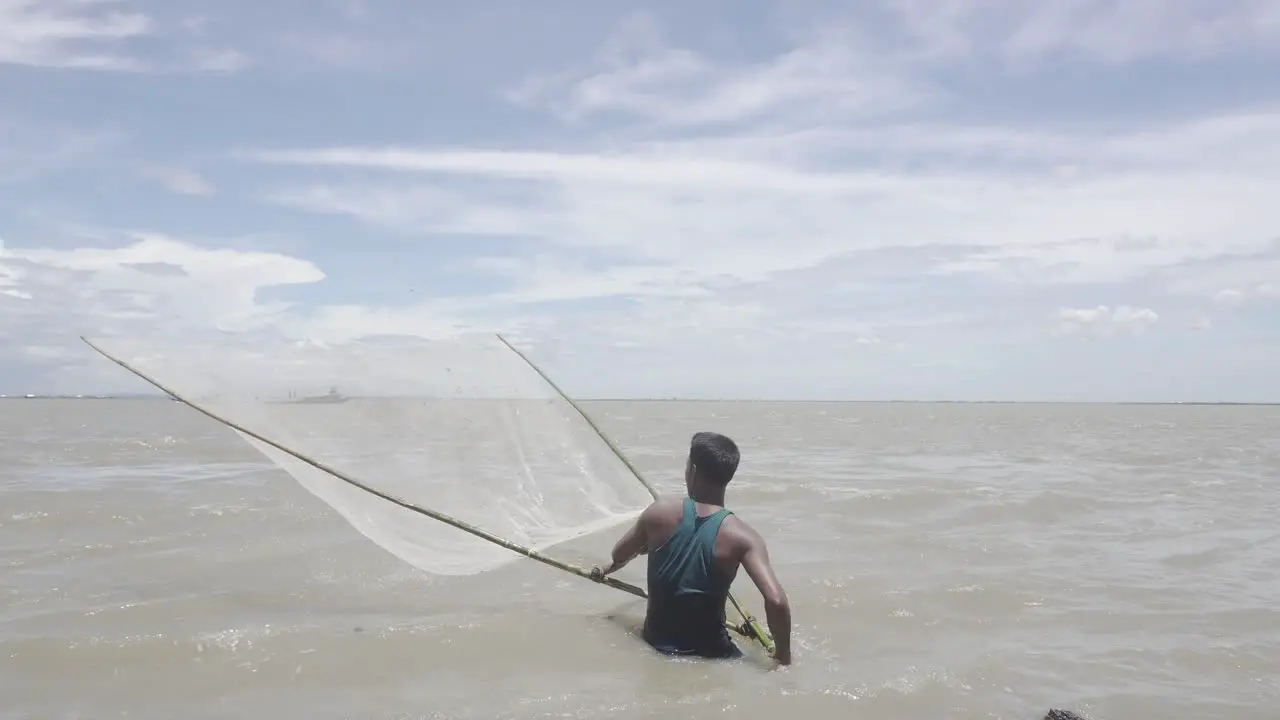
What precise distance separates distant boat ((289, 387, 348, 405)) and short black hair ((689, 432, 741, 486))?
2.65 metres

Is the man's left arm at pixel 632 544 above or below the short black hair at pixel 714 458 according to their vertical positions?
below

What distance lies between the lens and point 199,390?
15.6ft

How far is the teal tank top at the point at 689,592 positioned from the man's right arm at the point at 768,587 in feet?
0.59

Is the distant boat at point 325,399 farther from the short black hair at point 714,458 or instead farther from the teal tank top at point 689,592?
the short black hair at point 714,458

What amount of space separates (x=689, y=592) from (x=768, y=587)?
48 cm

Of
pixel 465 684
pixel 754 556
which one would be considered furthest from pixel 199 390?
pixel 754 556

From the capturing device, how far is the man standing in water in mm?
3953

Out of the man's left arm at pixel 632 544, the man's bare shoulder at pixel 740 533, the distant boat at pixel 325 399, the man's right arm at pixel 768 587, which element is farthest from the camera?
the distant boat at pixel 325 399

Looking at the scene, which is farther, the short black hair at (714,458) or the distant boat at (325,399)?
the distant boat at (325,399)

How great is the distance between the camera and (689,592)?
13.5 ft

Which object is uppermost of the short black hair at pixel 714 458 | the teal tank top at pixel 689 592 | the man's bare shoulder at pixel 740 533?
the short black hair at pixel 714 458

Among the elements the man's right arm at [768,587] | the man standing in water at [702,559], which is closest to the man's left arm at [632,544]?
the man standing in water at [702,559]

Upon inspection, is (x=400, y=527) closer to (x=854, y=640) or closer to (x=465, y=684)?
(x=465, y=684)

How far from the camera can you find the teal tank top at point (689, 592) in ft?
13.2
